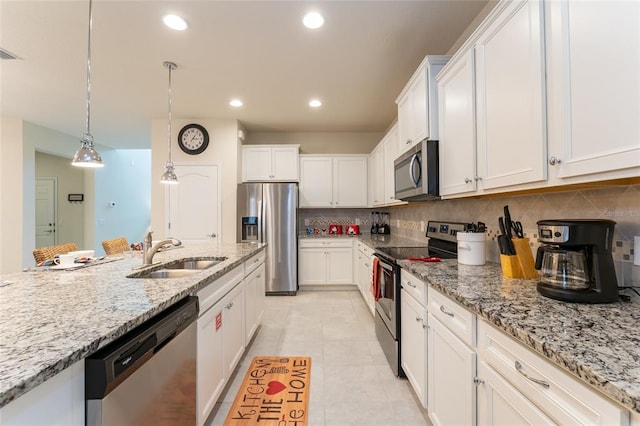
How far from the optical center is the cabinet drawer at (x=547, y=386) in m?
0.62

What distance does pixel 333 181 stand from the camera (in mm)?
4730

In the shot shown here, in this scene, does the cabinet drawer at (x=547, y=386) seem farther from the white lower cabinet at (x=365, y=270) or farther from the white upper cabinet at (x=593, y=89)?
the white lower cabinet at (x=365, y=270)

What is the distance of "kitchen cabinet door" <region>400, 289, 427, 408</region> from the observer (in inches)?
64.1

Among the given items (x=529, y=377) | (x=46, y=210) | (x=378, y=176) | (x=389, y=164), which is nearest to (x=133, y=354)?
(x=529, y=377)

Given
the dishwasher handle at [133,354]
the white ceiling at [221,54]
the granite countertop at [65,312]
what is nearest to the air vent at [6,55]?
the white ceiling at [221,54]

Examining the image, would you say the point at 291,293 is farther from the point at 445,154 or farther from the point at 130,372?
the point at 130,372

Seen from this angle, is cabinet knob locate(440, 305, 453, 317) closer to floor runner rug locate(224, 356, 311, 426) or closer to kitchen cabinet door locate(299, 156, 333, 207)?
floor runner rug locate(224, 356, 311, 426)

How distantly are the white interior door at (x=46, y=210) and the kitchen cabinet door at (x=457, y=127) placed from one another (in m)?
7.72

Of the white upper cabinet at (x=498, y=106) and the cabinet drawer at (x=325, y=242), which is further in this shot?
the cabinet drawer at (x=325, y=242)

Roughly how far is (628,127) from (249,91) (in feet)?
10.8

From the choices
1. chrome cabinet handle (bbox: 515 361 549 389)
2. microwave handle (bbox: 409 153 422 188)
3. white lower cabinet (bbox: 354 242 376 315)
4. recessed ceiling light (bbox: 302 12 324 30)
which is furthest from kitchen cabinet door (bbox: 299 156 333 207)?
chrome cabinet handle (bbox: 515 361 549 389)

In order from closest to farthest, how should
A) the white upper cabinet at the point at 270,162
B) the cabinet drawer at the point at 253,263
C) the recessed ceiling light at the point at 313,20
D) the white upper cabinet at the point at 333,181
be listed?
the recessed ceiling light at the point at 313,20 < the cabinet drawer at the point at 253,263 < the white upper cabinet at the point at 270,162 < the white upper cabinet at the point at 333,181

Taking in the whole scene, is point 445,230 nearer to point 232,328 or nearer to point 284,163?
point 232,328

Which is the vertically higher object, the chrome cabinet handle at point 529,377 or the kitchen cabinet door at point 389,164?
the kitchen cabinet door at point 389,164
